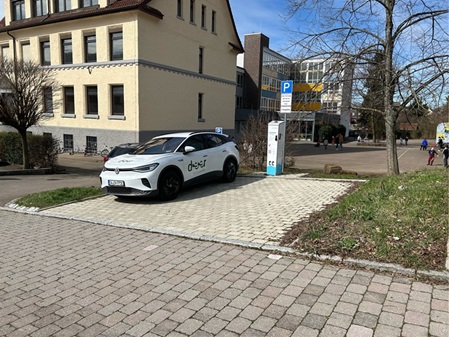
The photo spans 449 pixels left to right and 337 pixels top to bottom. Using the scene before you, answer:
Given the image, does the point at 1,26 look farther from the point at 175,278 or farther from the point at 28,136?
A: the point at 175,278

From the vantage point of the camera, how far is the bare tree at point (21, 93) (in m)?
14.1

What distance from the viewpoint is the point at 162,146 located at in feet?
29.3

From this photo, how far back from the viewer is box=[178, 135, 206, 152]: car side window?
900 cm

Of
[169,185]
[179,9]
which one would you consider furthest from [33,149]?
[179,9]

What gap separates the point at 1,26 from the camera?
2931cm

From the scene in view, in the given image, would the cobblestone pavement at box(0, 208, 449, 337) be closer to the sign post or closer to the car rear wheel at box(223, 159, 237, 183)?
the car rear wheel at box(223, 159, 237, 183)

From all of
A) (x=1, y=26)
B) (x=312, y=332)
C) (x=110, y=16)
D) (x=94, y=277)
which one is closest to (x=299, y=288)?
(x=312, y=332)

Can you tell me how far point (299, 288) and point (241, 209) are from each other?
141 inches

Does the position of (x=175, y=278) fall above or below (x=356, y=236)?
below

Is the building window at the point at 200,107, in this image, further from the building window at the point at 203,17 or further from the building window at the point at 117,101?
the building window at the point at 117,101

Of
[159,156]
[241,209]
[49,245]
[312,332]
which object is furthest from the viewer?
[159,156]

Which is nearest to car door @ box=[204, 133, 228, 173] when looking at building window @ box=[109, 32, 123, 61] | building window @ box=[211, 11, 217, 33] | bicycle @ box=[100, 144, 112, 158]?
bicycle @ box=[100, 144, 112, 158]

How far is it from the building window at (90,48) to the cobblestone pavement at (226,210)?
1865 centimetres

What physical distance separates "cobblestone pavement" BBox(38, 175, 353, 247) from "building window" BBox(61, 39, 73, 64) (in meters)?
20.5
